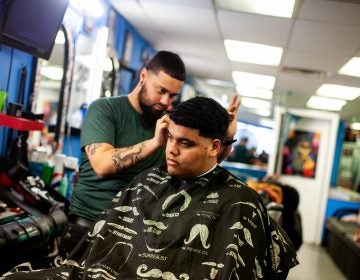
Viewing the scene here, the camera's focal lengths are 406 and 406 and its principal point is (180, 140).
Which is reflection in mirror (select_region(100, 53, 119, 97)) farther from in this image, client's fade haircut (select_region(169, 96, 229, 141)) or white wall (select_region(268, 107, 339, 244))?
white wall (select_region(268, 107, 339, 244))

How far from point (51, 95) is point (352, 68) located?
330cm

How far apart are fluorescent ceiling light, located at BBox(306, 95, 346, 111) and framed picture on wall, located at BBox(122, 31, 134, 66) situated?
3.07 meters

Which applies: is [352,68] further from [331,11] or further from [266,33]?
[331,11]

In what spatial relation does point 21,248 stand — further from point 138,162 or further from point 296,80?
point 296,80

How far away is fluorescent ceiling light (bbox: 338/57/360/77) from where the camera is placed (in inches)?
170

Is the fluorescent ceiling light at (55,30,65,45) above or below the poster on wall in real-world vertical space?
above

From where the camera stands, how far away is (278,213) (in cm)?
296

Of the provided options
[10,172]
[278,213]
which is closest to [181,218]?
[10,172]

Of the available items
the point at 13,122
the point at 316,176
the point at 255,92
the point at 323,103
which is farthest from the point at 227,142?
the point at 255,92

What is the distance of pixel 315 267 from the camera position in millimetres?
5531

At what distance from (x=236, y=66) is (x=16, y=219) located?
438 centimetres

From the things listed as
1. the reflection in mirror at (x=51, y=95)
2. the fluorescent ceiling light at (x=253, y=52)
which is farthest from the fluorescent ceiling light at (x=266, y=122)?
the reflection in mirror at (x=51, y=95)

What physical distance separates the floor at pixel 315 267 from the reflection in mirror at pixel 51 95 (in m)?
3.09

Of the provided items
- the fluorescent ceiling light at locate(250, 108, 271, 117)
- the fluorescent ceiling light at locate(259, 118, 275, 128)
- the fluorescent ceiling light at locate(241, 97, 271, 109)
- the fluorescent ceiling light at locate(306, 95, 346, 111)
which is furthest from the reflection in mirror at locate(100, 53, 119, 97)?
the fluorescent ceiling light at locate(259, 118, 275, 128)
